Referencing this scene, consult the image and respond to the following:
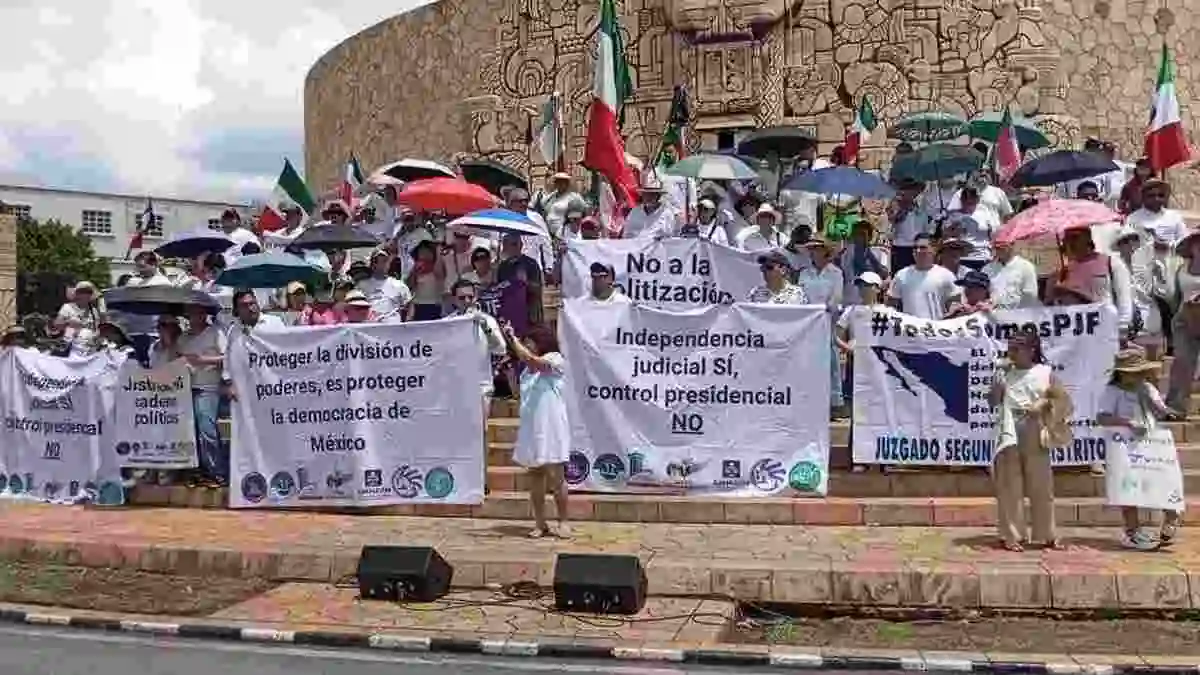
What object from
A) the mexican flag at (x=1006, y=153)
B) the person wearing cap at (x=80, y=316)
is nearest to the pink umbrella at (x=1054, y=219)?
the mexican flag at (x=1006, y=153)

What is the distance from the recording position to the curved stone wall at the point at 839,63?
19.8 metres

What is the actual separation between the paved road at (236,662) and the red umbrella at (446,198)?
7.00 meters

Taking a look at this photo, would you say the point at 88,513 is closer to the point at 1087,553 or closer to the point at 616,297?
the point at 616,297

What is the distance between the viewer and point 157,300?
10.5 m

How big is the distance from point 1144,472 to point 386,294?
648cm

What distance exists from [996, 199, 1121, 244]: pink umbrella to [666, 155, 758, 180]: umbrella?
14.3 ft

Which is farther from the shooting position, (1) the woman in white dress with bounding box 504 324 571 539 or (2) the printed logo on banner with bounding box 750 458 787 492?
(2) the printed logo on banner with bounding box 750 458 787 492

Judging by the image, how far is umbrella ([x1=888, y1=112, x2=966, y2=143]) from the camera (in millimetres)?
17953

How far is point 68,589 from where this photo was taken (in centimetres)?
861

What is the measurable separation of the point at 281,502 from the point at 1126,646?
247 inches

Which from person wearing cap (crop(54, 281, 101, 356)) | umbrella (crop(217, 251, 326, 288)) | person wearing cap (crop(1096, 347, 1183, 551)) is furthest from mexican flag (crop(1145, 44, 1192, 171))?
person wearing cap (crop(54, 281, 101, 356))

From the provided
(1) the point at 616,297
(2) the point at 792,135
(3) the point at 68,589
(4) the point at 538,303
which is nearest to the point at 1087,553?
(1) the point at 616,297

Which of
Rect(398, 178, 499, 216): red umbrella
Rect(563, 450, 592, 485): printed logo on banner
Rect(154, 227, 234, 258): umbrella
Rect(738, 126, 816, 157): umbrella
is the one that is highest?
Rect(738, 126, 816, 157): umbrella

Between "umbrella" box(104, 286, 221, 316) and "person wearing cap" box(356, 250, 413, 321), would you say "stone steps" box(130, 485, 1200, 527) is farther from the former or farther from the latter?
"person wearing cap" box(356, 250, 413, 321)
